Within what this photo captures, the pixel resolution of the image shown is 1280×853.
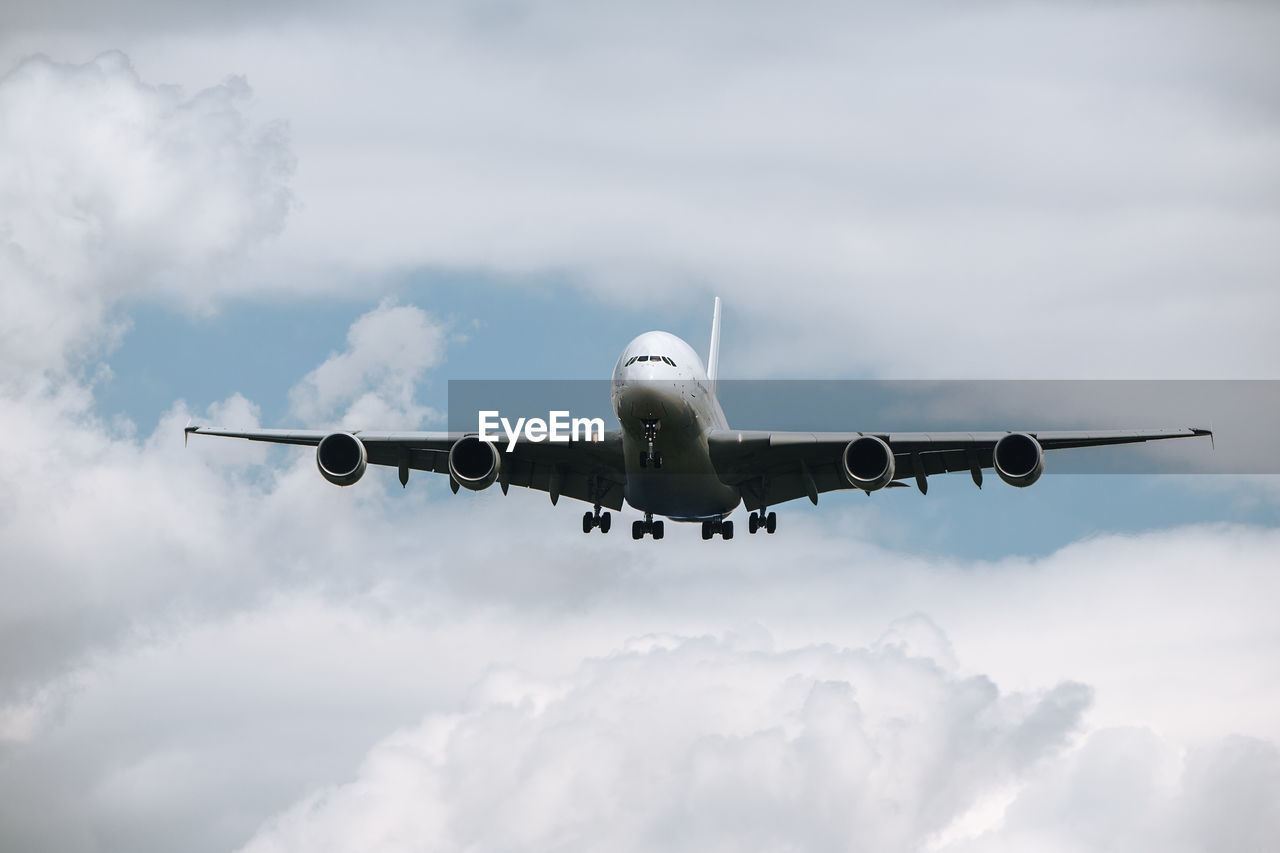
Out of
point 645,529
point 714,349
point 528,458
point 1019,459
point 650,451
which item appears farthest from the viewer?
point 714,349

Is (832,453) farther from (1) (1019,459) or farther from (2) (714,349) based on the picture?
(2) (714,349)

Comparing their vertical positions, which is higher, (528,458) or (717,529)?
(528,458)

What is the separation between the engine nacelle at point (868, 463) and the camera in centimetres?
4328

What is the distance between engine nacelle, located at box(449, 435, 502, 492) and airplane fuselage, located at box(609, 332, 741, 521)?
4193 mm

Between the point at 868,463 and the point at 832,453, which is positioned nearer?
the point at 868,463

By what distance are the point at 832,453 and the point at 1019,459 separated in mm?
6135

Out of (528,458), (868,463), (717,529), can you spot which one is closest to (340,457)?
(528,458)

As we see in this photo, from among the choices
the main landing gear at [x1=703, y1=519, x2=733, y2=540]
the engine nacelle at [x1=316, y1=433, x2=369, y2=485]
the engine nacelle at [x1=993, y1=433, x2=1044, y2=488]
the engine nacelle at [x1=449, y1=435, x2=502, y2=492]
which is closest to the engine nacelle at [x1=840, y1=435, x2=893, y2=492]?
the engine nacelle at [x1=993, y1=433, x2=1044, y2=488]

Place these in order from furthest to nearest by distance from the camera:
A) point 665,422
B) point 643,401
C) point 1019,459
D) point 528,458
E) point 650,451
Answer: point 528,458 < point 650,451 < point 1019,459 < point 665,422 < point 643,401

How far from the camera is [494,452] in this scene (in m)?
45.0

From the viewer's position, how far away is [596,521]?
50.9m

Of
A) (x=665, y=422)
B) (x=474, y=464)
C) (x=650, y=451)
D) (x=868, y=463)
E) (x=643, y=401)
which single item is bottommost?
(x=868, y=463)

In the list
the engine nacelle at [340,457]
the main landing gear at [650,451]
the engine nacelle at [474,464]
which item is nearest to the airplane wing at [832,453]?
the main landing gear at [650,451]

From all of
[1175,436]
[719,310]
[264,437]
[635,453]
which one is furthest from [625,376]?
[719,310]
